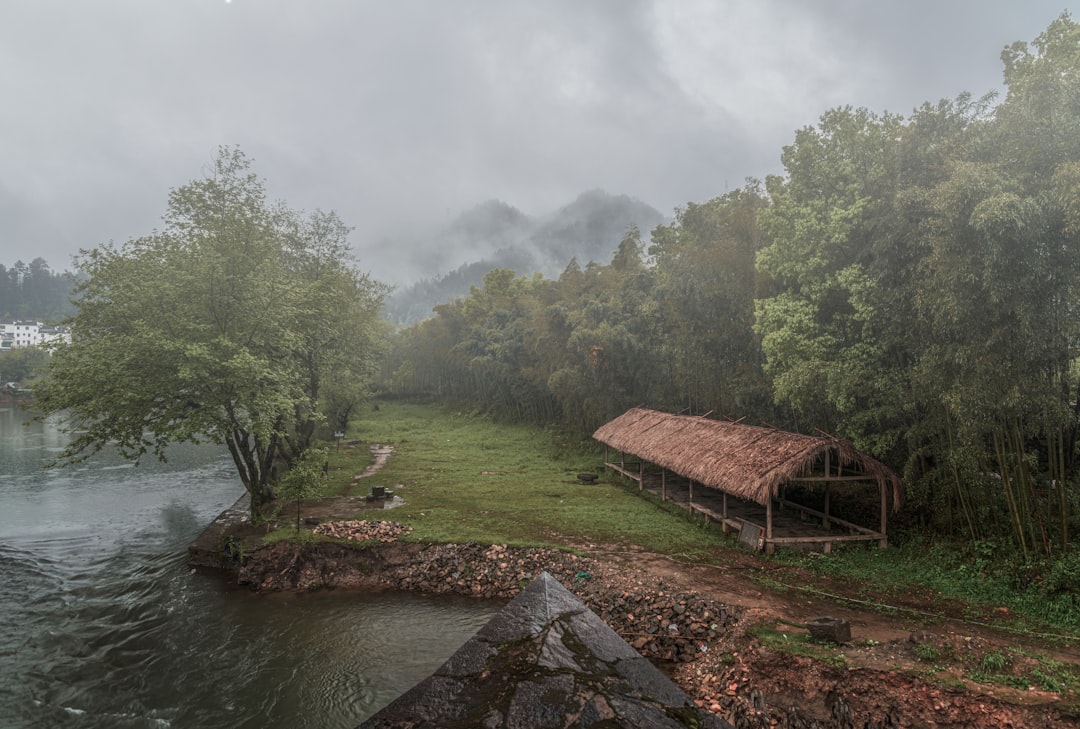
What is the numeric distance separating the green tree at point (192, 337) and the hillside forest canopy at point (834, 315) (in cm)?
7

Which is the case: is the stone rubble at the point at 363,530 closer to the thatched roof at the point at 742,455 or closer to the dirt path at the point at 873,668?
the dirt path at the point at 873,668

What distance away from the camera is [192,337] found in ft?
46.4

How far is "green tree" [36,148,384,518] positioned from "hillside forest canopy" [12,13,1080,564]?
7cm

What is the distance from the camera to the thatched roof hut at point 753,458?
41.5ft

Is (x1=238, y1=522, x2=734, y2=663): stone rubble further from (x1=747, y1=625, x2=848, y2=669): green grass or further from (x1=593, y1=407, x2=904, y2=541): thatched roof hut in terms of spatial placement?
(x1=593, y1=407, x2=904, y2=541): thatched roof hut

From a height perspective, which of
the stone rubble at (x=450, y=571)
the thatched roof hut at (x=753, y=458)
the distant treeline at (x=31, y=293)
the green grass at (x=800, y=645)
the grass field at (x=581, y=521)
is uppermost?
the distant treeline at (x=31, y=293)

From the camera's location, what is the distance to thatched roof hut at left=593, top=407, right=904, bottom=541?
41.5 feet

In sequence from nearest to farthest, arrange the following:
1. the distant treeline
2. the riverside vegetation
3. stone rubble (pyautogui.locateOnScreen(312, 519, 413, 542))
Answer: the riverside vegetation
stone rubble (pyautogui.locateOnScreen(312, 519, 413, 542))
the distant treeline

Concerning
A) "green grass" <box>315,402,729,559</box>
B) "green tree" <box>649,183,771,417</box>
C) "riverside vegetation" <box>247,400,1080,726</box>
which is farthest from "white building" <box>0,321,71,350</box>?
"green tree" <box>649,183,771,417</box>

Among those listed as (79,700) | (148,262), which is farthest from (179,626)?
(148,262)

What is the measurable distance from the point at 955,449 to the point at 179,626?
1624 centimetres

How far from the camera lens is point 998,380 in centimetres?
953

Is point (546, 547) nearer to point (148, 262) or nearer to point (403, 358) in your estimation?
point (148, 262)

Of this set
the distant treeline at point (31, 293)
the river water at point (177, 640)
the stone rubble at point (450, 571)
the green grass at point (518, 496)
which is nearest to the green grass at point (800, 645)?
the stone rubble at point (450, 571)
